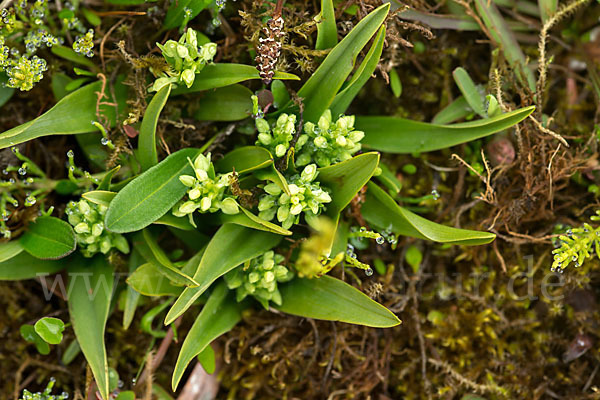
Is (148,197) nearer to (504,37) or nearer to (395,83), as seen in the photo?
(395,83)

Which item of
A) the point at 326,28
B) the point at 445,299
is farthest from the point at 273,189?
the point at 445,299

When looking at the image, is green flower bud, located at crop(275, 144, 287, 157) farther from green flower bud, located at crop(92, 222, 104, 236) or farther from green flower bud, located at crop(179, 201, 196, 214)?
green flower bud, located at crop(92, 222, 104, 236)

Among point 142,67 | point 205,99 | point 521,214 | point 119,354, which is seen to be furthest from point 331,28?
point 119,354

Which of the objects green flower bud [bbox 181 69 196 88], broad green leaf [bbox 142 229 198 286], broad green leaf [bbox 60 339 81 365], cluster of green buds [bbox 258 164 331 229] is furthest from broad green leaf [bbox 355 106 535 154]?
broad green leaf [bbox 60 339 81 365]

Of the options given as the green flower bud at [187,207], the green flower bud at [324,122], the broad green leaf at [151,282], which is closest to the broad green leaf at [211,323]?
the broad green leaf at [151,282]

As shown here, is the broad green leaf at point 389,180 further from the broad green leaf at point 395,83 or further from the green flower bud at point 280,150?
the green flower bud at point 280,150

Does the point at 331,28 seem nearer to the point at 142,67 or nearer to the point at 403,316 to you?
the point at 142,67
